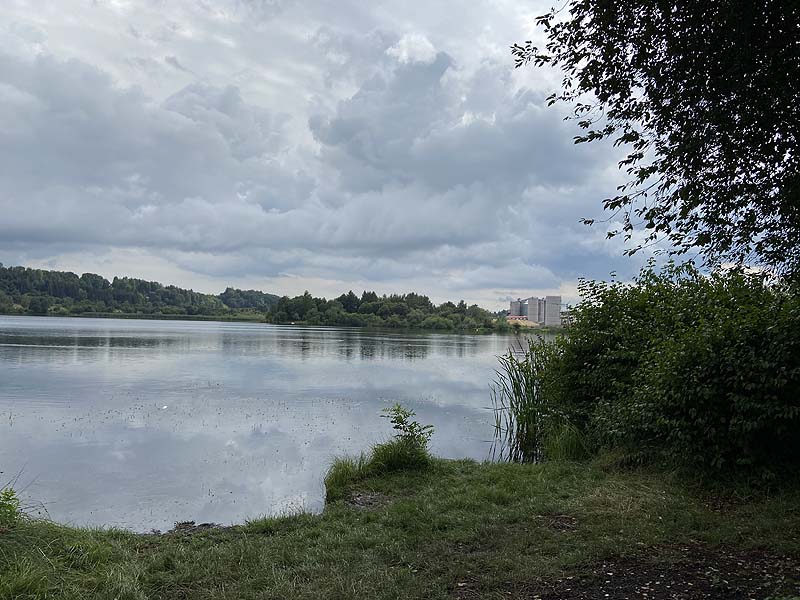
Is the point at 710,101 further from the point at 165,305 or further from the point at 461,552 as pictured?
the point at 165,305

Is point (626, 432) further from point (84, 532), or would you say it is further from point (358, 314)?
point (358, 314)

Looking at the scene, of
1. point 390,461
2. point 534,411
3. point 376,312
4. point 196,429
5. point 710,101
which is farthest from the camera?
point 376,312

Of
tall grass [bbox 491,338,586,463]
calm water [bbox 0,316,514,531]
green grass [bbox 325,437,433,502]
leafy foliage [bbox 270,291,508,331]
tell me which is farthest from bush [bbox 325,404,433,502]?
leafy foliage [bbox 270,291,508,331]

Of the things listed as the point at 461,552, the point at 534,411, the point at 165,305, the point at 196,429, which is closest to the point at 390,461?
the point at 461,552

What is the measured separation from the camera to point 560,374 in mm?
11688

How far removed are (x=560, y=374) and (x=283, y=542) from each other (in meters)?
7.10

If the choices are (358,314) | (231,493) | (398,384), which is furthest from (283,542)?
(358,314)

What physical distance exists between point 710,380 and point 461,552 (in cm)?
376

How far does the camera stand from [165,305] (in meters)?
137

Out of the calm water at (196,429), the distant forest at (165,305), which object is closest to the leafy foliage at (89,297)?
the distant forest at (165,305)

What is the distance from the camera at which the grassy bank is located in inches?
186

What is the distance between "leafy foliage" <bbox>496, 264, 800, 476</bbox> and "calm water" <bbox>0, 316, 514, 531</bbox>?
4.84 meters

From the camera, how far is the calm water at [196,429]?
995 centimetres

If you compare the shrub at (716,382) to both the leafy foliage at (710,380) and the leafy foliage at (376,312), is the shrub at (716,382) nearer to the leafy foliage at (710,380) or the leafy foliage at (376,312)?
the leafy foliage at (710,380)
